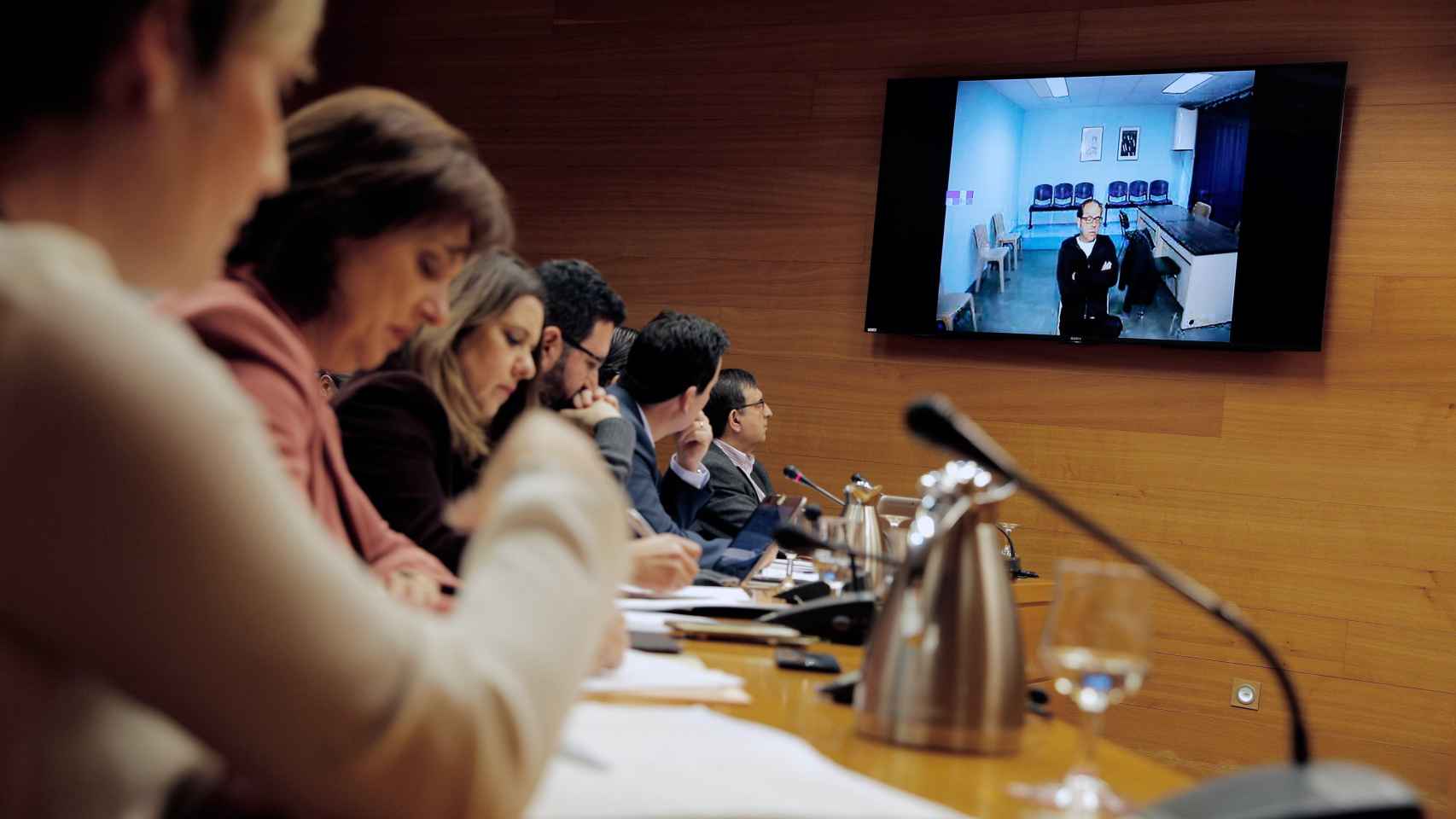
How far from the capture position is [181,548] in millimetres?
542

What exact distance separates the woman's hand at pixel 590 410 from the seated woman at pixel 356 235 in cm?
181

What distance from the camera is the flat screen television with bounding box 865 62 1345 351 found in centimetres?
452

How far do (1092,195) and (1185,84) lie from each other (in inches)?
19.4

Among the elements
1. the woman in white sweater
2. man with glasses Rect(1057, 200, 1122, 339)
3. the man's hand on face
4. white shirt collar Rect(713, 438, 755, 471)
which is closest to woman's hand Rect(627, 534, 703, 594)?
the woman in white sweater

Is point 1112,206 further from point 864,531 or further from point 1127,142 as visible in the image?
point 864,531

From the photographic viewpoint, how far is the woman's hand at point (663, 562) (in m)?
2.19

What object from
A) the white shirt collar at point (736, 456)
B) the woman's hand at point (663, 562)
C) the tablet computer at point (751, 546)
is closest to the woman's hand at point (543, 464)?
the woman's hand at point (663, 562)

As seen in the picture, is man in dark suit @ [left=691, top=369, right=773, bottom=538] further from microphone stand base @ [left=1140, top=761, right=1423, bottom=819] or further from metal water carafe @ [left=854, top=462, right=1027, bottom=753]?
microphone stand base @ [left=1140, top=761, right=1423, bottom=819]

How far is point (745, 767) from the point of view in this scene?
94 centimetres

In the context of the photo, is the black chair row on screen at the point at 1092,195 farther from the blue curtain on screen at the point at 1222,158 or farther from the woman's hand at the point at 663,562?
the woman's hand at the point at 663,562

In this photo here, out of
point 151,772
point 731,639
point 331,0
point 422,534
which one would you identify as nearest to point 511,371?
point 422,534

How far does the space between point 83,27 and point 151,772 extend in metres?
0.36

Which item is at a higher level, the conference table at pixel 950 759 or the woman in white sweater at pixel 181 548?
the woman in white sweater at pixel 181 548

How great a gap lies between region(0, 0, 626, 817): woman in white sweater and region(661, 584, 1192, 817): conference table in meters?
0.43
